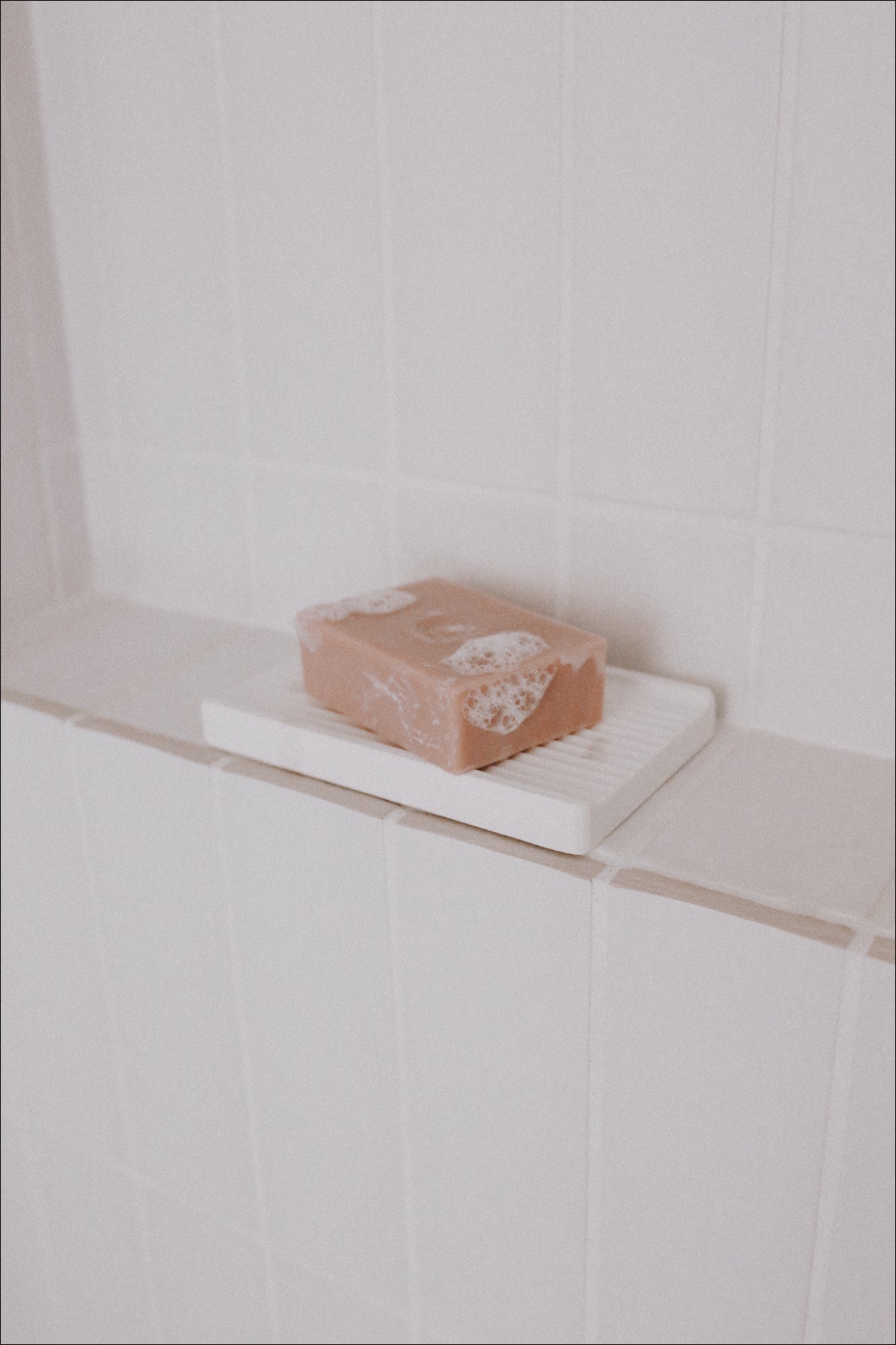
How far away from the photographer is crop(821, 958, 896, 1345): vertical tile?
48cm

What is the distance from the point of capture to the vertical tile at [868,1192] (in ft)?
1.57

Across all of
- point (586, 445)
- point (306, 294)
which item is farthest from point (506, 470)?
point (306, 294)

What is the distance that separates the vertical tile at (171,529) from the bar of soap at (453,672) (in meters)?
0.20

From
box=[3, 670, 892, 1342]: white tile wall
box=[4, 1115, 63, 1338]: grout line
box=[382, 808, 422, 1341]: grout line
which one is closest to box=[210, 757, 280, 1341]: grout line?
box=[3, 670, 892, 1342]: white tile wall

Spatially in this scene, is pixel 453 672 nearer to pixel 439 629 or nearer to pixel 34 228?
pixel 439 629

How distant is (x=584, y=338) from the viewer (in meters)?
0.62

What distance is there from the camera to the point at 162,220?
75 centimetres

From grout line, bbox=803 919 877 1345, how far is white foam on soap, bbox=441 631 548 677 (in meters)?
0.19

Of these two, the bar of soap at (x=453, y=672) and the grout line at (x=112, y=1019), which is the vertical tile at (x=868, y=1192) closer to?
the bar of soap at (x=453, y=672)

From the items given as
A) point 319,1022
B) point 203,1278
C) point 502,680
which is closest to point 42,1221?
point 203,1278

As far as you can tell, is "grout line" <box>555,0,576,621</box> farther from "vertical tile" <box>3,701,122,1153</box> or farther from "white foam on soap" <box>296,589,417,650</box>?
"vertical tile" <box>3,701,122,1153</box>

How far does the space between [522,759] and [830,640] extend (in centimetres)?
17

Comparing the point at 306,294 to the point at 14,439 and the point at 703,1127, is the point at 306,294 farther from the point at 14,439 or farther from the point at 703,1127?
the point at 703,1127

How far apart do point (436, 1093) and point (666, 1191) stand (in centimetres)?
13
